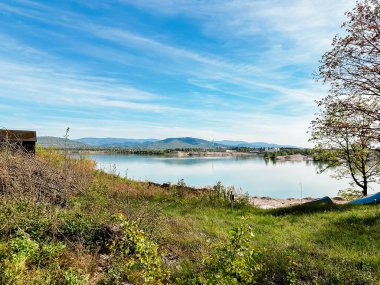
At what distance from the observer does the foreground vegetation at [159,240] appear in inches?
197

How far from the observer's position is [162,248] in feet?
25.7

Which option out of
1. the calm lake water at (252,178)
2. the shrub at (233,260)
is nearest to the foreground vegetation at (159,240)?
the shrub at (233,260)

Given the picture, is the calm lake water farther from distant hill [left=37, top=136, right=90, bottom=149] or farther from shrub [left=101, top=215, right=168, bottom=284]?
shrub [left=101, top=215, right=168, bottom=284]

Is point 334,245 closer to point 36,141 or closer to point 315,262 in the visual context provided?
point 315,262

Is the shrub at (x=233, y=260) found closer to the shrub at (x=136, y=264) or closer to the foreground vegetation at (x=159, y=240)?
the foreground vegetation at (x=159, y=240)

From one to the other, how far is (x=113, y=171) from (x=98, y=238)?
9.36 metres

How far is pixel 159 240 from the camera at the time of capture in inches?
324

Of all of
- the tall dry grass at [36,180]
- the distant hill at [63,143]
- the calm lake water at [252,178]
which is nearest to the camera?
the tall dry grass at [36,180]

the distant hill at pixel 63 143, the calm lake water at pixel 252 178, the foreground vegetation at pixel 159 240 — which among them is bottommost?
the calm lake water at pixel 252 178

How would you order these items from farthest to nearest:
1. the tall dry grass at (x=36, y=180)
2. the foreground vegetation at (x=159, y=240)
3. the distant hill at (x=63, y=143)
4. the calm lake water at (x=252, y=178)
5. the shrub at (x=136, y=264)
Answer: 1. the calm lake water at (x=252, y=178)
2. the distant hill at (x=63, y=143)
3. the tall dry grass at (x=36, y=180)
4. the foreground vegetation at (x=159, y=240)
5. the shrub at (x=136, y=264)

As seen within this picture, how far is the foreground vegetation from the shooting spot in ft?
16.4

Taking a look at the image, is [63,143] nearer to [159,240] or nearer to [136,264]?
[159,240]

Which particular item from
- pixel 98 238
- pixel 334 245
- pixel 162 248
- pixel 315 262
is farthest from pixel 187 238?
pixel 334 245

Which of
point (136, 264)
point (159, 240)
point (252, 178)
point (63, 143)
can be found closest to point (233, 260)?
point (136, 264)
